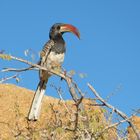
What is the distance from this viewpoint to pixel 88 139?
4977 mm

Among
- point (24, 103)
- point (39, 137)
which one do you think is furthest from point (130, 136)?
point (24, 103)

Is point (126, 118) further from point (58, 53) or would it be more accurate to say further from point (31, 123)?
point (58, 53)

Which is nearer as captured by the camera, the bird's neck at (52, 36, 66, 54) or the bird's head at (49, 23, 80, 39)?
the bird's head at (49, 23, 80, 39)

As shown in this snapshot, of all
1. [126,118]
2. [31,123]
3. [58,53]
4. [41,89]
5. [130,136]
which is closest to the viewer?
[126,118]

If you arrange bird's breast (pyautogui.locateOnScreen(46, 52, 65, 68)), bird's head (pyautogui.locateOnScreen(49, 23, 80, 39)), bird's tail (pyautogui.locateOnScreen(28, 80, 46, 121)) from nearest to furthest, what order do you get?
bird's tail (pyautogui.locateOnScreen(28, 80, 46, 121)) → bird's head (pyautogui.locateOnScreen(49, 23, 80, 39)) → bird's breast (pyautogui.locateOnScreen(46, 52, 65, 68))

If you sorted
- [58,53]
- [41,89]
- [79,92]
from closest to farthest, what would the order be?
[79,92] → [41,89] → [58,53]

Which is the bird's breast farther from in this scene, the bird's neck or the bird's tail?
the bird's tail

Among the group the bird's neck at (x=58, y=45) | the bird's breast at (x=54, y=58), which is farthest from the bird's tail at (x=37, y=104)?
the bird's neck at (x=58, y=45)

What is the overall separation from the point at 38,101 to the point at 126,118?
4087mm

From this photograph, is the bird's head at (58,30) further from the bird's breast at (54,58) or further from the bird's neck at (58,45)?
the bird's breast at (54,58)

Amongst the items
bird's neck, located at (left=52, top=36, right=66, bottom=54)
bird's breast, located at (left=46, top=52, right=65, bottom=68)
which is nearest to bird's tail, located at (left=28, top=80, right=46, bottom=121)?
bird's breast, located at (left=46, top=52, right=65, bottom=68)

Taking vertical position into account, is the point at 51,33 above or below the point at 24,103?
below

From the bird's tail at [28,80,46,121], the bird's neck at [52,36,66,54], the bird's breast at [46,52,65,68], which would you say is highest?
the bird's neck at [52,36,66,54]

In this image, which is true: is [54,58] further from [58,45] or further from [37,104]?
[37,104]
